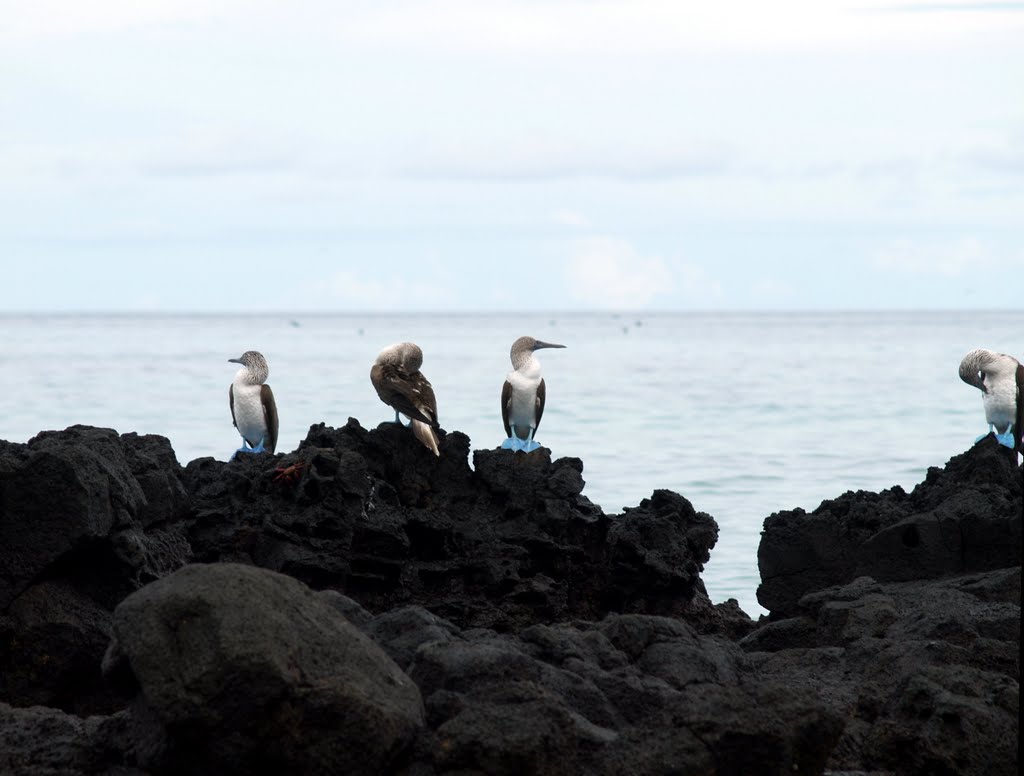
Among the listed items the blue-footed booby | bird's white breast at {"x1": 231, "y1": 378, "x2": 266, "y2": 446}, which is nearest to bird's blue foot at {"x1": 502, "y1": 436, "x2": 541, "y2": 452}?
the blue-footed booby

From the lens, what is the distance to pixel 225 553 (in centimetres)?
628

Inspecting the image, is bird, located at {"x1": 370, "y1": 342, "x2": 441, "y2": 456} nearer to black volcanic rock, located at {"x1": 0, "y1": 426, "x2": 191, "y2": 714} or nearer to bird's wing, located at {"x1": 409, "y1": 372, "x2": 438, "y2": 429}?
bird's wing, located at {"x1": 409, "y1": 372, "x2": 438, "y2": 429}

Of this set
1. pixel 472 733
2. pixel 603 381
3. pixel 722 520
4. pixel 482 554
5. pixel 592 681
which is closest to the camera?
pixel 472 733

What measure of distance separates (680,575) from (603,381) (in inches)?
1190

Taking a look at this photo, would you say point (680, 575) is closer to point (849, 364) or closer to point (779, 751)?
point (779, 751)

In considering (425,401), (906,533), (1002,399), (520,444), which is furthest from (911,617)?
(520,444)

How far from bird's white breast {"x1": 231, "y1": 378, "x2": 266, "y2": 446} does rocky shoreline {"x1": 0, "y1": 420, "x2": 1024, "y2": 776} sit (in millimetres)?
2654

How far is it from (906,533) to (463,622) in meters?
2.22

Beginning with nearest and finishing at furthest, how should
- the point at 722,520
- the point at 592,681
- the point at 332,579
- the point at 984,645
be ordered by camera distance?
1. the point at 592,681
2. the point at 984,645
3. the point at 332,579
4. the point at 722,520

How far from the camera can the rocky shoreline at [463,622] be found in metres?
3.66

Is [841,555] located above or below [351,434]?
below

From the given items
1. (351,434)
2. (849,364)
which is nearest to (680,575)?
(351,434)

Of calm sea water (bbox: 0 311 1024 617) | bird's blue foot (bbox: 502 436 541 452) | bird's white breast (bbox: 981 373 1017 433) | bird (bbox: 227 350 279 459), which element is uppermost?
bird's white breast (bbox: 981 373 1017 433)

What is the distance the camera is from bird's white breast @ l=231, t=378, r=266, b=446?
9438 mm
